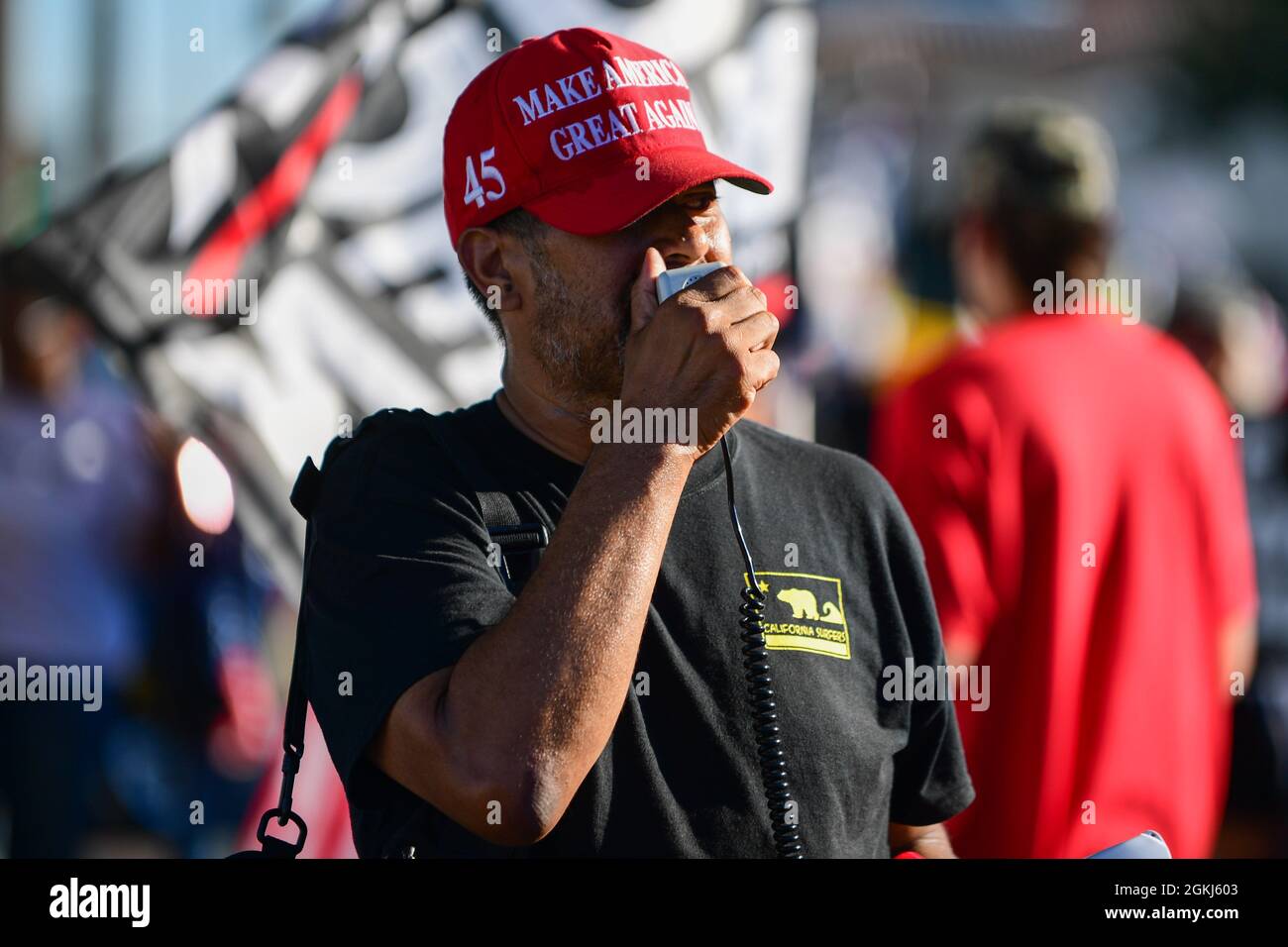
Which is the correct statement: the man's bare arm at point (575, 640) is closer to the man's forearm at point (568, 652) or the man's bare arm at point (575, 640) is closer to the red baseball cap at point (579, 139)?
the man's forearm at point (568, 652)

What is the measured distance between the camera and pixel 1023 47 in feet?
13.2

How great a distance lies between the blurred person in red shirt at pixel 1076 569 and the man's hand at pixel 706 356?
1.30 metres

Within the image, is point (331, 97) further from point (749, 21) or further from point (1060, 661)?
point (1060, 661)

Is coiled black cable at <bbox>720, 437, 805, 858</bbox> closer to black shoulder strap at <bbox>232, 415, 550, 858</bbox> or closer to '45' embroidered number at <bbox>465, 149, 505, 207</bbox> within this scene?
black shoulder strap at <bbox>232, 415, 550, 858</bbox>

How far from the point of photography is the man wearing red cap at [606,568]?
1.53 meters

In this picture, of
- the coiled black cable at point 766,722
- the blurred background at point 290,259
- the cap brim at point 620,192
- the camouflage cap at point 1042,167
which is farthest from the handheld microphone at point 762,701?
the blurred background at point 290,259

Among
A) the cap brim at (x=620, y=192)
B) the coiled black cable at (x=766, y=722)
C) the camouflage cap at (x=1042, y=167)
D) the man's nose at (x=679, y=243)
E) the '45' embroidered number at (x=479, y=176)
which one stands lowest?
the coiled black cable at (x=766, y=722)

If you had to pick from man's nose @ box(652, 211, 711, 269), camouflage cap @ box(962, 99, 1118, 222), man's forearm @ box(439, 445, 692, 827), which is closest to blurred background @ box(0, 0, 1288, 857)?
camouflage cap @ box(962, 99, 1118, 222)

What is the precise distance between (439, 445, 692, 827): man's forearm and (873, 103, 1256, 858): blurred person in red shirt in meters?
1.39

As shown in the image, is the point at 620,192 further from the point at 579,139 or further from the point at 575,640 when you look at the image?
the point at 575,640

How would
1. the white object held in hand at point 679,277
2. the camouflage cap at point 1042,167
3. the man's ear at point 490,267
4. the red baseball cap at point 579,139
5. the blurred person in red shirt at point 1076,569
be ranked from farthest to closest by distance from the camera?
the camouflage cap at point 1042,167
the blurred person in red shirt at point 1076,569
the man's ear at point 490,267
the red baseball cap at point 579,139
the white object held in hand at point 679,277

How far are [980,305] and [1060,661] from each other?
36.8 inches
